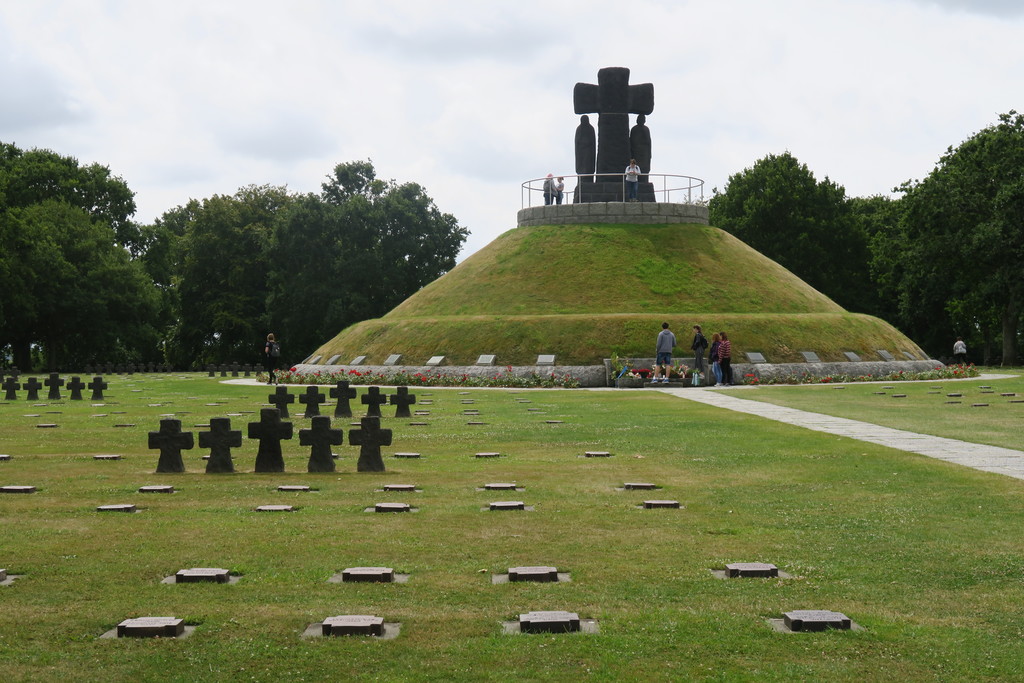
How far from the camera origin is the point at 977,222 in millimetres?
67188

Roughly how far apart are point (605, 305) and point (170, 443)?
37977 mm

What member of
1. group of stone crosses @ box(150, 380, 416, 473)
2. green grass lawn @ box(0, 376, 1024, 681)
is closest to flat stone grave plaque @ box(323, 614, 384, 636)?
green grass lawn @ box(0, 376, 1024, 681)

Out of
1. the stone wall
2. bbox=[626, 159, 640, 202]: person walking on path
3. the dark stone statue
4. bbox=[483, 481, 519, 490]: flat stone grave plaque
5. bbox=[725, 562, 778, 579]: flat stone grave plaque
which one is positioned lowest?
bbox=[725, 562, 778, 579]: flat stone grave plaque

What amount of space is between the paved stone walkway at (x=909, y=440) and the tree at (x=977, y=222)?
139 feet

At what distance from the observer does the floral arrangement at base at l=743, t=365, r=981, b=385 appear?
42938 mm

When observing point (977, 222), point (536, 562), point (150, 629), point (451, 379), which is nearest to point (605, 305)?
point (451, 379)

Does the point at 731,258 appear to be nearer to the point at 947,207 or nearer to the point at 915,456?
the point at 947,207

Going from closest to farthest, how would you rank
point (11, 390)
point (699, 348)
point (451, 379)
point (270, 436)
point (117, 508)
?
point (117, 508) → point (270, 436) → point (11, 390) → point (699, 348) → point (451, 379)

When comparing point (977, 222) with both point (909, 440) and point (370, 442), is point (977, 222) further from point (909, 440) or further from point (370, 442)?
point (370, 442)

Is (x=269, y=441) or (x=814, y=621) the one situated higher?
(x=269, y=441)

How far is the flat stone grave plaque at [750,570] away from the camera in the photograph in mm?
7820

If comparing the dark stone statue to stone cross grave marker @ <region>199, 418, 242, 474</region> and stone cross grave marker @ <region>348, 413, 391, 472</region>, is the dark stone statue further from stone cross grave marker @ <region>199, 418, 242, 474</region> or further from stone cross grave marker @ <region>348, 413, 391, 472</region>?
stone cross grave marker @ <region>199, 418, 242, 474</region>

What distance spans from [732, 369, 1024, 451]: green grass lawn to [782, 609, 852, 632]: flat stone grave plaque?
11621 mm

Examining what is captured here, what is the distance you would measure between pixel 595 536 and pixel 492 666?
12.9ft
